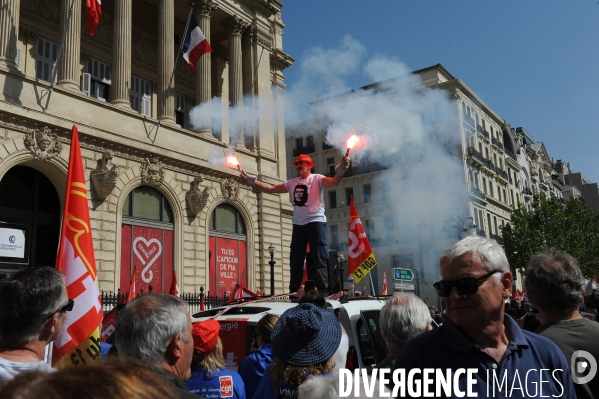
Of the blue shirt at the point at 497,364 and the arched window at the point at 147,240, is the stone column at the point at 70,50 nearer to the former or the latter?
the arched window at the point at 147,240

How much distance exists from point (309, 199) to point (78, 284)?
5.02 meters

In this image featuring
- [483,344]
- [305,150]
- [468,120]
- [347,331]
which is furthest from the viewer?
[305,150]

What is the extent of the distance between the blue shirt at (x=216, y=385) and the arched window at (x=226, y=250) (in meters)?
19.4

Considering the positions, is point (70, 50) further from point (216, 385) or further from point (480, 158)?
point (480, 158)

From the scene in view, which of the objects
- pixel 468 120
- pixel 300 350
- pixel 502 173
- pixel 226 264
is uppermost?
pixel 468 120

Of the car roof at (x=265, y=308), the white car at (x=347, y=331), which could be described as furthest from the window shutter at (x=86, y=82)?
the white car at (x=347, y=331)

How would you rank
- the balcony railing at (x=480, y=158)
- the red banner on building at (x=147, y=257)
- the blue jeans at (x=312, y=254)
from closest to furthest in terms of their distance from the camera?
the blue jeans at (x=312, y=254), the red banner on building at (x=147, y=257), the balcony railing at (x=480, y=158)

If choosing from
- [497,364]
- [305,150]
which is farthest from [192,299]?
[305,150]

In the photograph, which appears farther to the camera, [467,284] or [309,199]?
[309,199]

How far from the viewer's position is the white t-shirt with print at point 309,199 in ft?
31.4

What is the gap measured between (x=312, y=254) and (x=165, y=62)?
1659 cm

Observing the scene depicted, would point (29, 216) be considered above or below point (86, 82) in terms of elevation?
below

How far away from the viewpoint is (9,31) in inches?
689

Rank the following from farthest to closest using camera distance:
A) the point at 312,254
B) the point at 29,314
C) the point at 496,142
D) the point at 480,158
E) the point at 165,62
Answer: the point at 496,142 → the point at 480,158 → the point at 165,62 → the point at 312,254 → the point at 29,314
